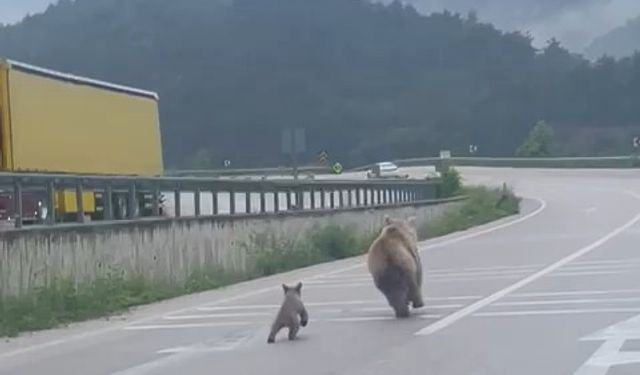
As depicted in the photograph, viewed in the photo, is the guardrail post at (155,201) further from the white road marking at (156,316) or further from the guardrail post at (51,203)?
the guardrail post at (51,203)

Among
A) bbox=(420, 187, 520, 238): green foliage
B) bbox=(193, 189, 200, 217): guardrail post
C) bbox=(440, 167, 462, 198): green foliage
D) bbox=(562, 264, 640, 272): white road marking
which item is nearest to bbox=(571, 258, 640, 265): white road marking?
bbox=(562, 264, 640, 272): white road marking

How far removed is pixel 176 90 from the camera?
302ft

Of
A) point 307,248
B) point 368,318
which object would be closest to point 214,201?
point 307,248

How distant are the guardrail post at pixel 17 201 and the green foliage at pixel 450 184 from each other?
3933 centimetres

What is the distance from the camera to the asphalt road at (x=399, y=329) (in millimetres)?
12094

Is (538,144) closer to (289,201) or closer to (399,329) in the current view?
(289,201)

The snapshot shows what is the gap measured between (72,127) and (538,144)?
8698cm

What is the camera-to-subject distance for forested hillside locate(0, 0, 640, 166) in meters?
90.6

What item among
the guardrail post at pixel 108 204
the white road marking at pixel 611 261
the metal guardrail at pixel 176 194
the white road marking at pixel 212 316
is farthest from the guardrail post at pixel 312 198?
the white road marking at pixel 212 316

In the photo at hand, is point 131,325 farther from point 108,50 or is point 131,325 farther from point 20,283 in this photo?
point 108,50

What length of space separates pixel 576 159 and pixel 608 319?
8845cm

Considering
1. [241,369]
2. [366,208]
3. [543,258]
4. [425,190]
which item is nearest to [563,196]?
[425,190]

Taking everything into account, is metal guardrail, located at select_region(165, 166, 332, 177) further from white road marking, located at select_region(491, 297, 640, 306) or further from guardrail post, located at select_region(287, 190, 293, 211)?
white road marking, located at select_region(491, 297, 640, 306)

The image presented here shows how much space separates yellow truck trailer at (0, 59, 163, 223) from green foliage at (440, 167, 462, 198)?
21072 millimetres
